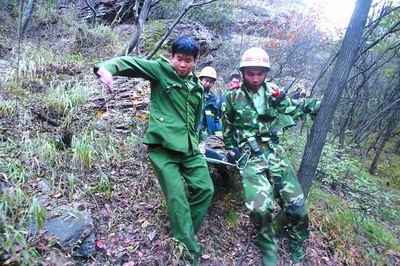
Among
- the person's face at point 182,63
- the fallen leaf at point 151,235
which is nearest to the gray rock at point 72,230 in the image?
the fallen leaf at point 151,235

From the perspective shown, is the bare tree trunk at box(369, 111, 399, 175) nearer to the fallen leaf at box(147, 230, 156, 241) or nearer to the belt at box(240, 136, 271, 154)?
the belt at box(240, 136, 271, 154)

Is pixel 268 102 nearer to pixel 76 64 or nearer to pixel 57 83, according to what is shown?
pixel 57 83

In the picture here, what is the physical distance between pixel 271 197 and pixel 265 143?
0.65 metres

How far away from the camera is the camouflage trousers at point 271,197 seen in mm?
3170

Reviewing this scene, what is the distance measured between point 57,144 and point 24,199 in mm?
1457

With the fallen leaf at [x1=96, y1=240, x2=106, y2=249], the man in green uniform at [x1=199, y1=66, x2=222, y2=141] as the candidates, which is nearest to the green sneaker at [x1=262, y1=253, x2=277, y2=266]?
the fallen leaf at [x1=96, y1=240, x2=106, y2=249]

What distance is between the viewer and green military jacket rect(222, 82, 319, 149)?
355 cm

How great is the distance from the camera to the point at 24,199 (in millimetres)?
2869

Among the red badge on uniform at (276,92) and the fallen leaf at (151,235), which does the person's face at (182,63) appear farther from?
the fallen leaf at (151,235)

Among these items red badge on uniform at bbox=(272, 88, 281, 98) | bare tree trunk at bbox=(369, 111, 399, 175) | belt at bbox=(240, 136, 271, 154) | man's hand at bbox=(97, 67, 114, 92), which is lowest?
bare tree trunk at bbox=(369, 111, 399, 175)

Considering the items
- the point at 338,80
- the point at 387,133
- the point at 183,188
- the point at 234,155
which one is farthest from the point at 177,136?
the point at 387,133

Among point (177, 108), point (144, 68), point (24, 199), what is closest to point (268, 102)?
point (177, 108)

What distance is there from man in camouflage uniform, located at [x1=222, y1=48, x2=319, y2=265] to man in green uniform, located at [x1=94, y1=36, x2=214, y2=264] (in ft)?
1.84

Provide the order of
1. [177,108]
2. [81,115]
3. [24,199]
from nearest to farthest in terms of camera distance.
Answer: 1. [24,199]
2. [177,108]
3. [81,115]
